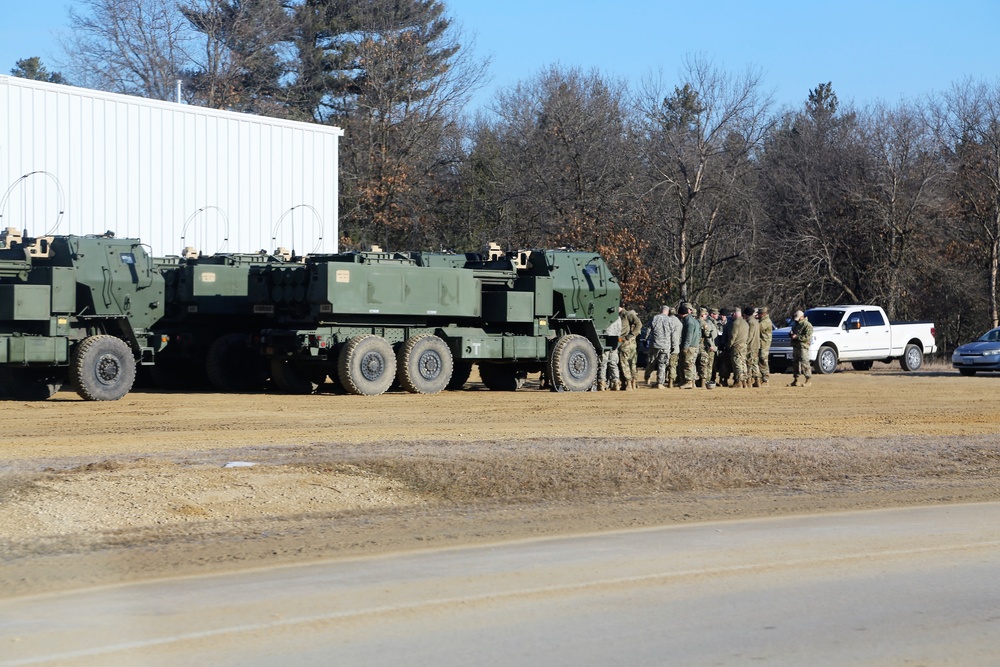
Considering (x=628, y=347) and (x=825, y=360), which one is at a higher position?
(x=628, y=347)

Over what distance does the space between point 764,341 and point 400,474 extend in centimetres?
1679

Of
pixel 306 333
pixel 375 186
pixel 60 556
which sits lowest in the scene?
pixel 60 556

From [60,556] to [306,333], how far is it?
46.4 ft

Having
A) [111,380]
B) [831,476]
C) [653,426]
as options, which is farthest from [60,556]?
[111,380]

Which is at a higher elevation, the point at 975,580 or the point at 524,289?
the point at 524,289

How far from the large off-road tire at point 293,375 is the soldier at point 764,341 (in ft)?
30.7

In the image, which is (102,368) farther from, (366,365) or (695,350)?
(695,350)

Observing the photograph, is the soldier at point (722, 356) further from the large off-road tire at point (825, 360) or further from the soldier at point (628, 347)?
the large off-road tire at point (825, 360)

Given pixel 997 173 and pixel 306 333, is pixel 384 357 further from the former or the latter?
pixel 997 173

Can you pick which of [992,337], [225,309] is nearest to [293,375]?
[225,309]

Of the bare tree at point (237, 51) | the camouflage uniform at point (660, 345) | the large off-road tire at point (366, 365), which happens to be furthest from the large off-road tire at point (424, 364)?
the bare tree at point (237, 51)

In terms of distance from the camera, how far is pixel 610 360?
2733cm

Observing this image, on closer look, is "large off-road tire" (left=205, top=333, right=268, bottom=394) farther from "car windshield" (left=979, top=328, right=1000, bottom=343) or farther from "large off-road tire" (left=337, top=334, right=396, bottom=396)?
"car windshield" (left=979, top=328, right=1000, bottom=343)

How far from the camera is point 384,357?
2359 centimetres
